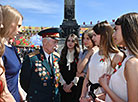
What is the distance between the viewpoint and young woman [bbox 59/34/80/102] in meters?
3.47

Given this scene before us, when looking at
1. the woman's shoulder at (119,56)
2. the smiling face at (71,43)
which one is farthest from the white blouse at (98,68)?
the smiling face at (71,43)

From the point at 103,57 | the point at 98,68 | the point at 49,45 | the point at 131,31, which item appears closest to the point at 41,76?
the point at 49,45

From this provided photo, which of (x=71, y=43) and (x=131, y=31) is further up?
(x=131, y=31)

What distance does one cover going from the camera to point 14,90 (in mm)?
1949

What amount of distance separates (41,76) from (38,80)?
77 mm

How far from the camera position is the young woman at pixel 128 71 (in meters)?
1.33

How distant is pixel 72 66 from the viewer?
3680 mm

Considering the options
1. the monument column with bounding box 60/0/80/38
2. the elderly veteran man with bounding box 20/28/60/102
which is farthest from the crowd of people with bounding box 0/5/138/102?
the monument column with bounding box 60/0/80/38

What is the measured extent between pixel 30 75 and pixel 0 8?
118 centimetres

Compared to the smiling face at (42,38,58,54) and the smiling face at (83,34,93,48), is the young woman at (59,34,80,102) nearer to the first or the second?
the smiling face at (83,34,93,48)

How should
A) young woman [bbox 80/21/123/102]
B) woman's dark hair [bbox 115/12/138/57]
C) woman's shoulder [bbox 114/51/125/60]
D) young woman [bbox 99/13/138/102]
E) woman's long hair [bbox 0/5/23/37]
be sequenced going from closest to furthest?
young woman [bbox 99/13/138/102], woman's dark hair [bbox 115/12/138/57], woman's long hair [bbox 0/5/23/37], woman's shoulder [bbox 114/51/125/60], young woman [bbox 80/21/123/102]

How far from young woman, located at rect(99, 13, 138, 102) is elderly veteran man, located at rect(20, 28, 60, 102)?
44.1 inches

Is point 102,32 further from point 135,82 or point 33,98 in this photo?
point 33,98

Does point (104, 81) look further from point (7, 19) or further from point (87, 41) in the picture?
point (87, 41)
